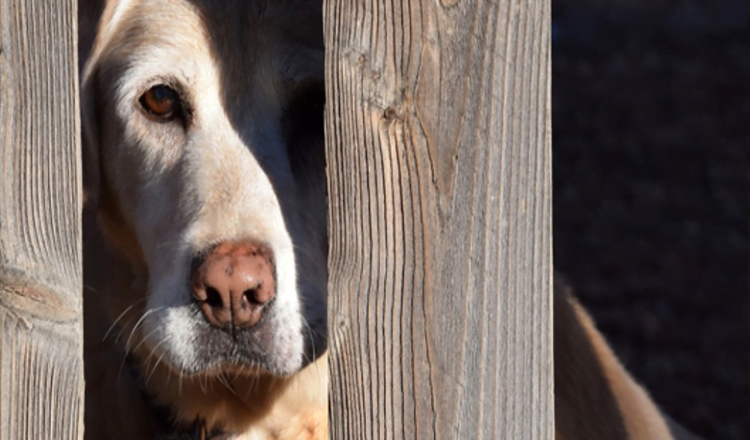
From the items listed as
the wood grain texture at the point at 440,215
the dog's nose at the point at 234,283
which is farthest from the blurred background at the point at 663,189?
the wood grain texture at the point at 440,215

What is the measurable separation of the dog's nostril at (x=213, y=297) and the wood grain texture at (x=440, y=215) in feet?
1.85

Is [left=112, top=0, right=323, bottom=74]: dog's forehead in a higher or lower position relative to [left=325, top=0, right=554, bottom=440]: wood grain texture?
higher

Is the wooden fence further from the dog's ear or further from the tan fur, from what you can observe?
the tan fur

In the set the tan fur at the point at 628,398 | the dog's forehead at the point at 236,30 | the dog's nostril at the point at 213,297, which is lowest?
the tan fur at the point at 628,398

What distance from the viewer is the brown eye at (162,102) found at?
260cm

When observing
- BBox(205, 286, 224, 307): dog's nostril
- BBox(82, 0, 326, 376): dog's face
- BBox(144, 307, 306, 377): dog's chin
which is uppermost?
BBox(82, 0, 326, 376): dog's face

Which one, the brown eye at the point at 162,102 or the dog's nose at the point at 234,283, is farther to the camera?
the brown eye at the point at 162,102

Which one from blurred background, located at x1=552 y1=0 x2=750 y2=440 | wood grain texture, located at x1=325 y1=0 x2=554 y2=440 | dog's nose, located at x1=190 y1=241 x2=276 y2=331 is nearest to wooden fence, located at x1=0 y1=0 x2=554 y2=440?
wood grain texture, located at x1=325 y1=0 x2=554 y2=440

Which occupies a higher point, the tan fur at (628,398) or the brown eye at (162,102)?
the brown eye at (162,102)

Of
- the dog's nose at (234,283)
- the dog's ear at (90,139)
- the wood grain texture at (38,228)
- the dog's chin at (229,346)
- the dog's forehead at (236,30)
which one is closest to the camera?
the wood grain texture at (38,228)

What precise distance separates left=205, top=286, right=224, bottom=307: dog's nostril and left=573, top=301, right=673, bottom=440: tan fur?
5.12ft

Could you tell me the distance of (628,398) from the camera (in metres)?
3.47

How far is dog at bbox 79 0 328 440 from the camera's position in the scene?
2193 millimetres

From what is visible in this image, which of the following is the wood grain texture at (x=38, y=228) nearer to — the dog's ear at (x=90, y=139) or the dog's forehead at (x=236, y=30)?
the dog's forehead at (x=236, y=30)
